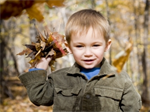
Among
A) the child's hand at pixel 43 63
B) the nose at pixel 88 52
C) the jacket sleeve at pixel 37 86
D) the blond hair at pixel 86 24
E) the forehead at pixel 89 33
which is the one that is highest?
the blond hair at pixel 86 24

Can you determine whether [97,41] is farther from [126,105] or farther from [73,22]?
[126,105]

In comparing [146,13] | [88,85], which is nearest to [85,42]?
[88,85]

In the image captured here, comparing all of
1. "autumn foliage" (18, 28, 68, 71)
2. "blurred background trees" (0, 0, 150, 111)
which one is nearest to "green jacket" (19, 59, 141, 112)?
"autumn foliage" (18, 28, 68, 71)

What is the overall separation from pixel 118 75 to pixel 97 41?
41 centimetres

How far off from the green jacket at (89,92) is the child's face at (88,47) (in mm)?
195

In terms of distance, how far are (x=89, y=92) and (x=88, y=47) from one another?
41 centimetres

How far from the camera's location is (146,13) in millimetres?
6301

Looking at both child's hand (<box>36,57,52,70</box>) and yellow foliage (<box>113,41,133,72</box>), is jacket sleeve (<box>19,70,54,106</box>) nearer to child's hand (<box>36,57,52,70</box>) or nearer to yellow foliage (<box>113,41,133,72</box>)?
child's hand (<box>36,57,52,70</box>)

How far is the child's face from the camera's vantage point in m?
1.34

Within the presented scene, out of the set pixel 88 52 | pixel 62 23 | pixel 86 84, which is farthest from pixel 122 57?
pixel 62 23

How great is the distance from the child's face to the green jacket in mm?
195

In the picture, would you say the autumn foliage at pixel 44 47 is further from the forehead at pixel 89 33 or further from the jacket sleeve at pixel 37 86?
the forehead at pixel 89 33

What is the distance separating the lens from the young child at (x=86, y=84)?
1415 mm

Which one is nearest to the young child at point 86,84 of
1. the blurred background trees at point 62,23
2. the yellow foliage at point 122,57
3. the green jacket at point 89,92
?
the green jacket at point 89,92
